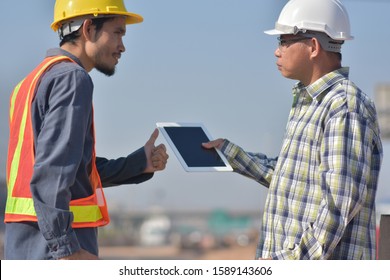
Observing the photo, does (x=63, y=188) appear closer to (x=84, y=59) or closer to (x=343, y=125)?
(x=84, y=59)

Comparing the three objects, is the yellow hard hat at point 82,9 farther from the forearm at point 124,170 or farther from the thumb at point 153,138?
the forearm at point 124,170

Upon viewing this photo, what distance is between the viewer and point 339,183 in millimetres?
3535

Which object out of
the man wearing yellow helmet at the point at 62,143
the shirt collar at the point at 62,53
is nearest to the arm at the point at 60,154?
the man wearing yellow helmet at the point at 62,143

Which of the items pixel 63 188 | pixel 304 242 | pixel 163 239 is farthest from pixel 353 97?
pixel 163 239

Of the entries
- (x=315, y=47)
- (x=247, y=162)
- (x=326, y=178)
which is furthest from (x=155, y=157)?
(x=326, y=178)

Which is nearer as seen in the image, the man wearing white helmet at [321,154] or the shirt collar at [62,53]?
the man wearing white helmet at [321,154]

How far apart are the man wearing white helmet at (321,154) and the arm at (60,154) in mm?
923

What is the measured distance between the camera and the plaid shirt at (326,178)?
11.6 feet

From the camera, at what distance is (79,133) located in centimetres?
349

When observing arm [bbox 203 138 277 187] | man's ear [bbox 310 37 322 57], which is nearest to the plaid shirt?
man's ear [bbox 310 37 322 57]

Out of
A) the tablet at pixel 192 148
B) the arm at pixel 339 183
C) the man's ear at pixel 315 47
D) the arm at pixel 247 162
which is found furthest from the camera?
the arm at pixel 247 162

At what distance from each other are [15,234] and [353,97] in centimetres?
154

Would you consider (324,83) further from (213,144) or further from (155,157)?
(155,157)

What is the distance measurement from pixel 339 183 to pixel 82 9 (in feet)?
4.48
